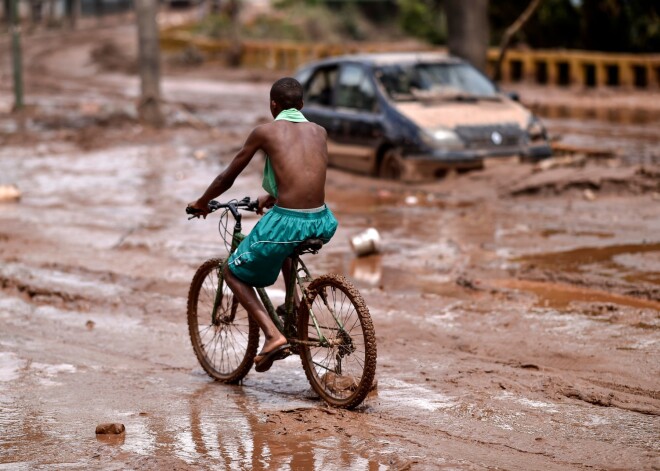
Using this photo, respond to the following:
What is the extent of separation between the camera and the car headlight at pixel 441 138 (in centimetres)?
1451

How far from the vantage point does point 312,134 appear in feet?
21.3

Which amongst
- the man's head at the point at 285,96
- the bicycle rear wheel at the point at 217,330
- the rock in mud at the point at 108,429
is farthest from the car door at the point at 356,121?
the rock in mud at the point at 108,429

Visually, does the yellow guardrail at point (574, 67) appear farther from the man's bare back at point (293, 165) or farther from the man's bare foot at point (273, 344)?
the man's bare foot at point (273, 344)

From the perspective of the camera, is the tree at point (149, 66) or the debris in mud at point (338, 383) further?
the tree at point (149, 66)

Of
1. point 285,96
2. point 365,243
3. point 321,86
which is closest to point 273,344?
point 285,96

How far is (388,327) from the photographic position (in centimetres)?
841

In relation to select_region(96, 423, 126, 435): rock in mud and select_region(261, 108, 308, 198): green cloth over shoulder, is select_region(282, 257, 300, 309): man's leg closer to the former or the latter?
select_region(261, 108, 308, 198): green cloth over shoulder

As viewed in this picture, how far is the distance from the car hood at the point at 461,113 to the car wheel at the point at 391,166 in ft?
1.79

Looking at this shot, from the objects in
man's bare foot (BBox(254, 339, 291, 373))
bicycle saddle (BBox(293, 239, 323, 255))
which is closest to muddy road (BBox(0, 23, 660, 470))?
man's bare foot (BBox(254, 339, 291, 373))

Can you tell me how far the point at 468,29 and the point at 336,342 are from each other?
13.7 m

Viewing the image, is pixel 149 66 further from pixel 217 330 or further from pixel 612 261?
pixel 217 330

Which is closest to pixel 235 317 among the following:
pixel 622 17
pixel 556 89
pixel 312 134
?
pixel 312 134

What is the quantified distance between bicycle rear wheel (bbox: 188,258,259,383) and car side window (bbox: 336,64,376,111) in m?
8.03

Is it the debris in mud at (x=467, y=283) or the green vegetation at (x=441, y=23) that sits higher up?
the green vegetation at (x=441, y=23)
